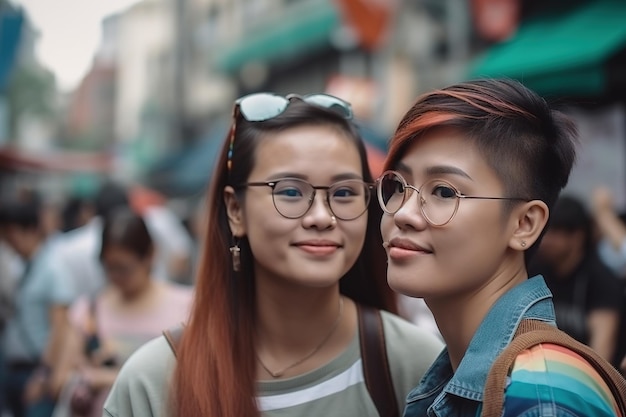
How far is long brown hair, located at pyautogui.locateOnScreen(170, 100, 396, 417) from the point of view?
2.33 m

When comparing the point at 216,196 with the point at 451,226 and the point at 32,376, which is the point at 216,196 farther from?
the point at 32,376

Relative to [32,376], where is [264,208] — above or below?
above

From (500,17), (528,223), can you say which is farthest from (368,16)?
(528,223)

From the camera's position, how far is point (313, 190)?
95.0 inches

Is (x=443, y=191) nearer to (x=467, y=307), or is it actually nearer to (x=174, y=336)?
(x=467, y=307)

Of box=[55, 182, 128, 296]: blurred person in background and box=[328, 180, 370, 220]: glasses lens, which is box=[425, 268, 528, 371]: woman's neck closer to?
box=[328, 180, 370, 220]: glasses lens

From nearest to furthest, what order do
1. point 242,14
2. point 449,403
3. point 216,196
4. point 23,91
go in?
point 449,403
point 216,196
point 242,14
point 23,91

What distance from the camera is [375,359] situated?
2.47 metres

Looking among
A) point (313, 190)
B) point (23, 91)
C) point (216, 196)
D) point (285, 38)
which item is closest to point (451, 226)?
point (313, 190)

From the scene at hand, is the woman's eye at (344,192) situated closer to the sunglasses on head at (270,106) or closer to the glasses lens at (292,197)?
the glasses lens at (292,197)

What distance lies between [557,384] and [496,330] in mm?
227

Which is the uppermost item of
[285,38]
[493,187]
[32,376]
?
[285,38]

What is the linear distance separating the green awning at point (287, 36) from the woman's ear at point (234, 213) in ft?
48.5

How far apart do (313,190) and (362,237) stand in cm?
22
